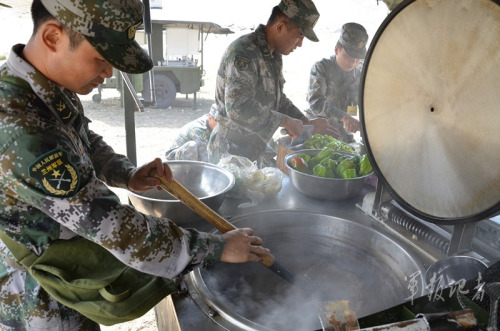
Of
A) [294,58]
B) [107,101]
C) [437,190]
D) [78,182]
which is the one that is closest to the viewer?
[78,182]

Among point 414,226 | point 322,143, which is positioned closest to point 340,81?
point 322,143

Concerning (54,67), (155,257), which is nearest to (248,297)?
(155,257)

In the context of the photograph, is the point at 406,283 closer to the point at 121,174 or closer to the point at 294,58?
the point at 121,174

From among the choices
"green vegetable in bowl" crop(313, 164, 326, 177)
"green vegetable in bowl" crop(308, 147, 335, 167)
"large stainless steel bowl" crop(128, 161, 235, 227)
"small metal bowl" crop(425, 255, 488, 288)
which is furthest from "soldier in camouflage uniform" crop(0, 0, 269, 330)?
"green vegetable in bowl" crop(308, 147, 335, 167)

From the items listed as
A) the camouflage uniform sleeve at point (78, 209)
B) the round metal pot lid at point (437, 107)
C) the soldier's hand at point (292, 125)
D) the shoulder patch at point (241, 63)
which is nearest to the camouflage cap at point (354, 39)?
the soldier's hand at point (292, 125)

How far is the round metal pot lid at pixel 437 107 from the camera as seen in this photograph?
1.36m

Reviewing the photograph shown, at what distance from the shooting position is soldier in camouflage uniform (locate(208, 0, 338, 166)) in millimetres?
3625

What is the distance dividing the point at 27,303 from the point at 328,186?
1.92 metres

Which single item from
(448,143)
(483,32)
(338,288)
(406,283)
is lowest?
(338,288)

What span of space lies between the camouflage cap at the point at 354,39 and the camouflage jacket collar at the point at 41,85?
4754mm

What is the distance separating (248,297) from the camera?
2010 mm

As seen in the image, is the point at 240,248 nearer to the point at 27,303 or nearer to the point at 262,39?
the point at 27,303

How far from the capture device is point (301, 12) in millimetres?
3527

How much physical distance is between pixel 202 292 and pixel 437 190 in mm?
1188
